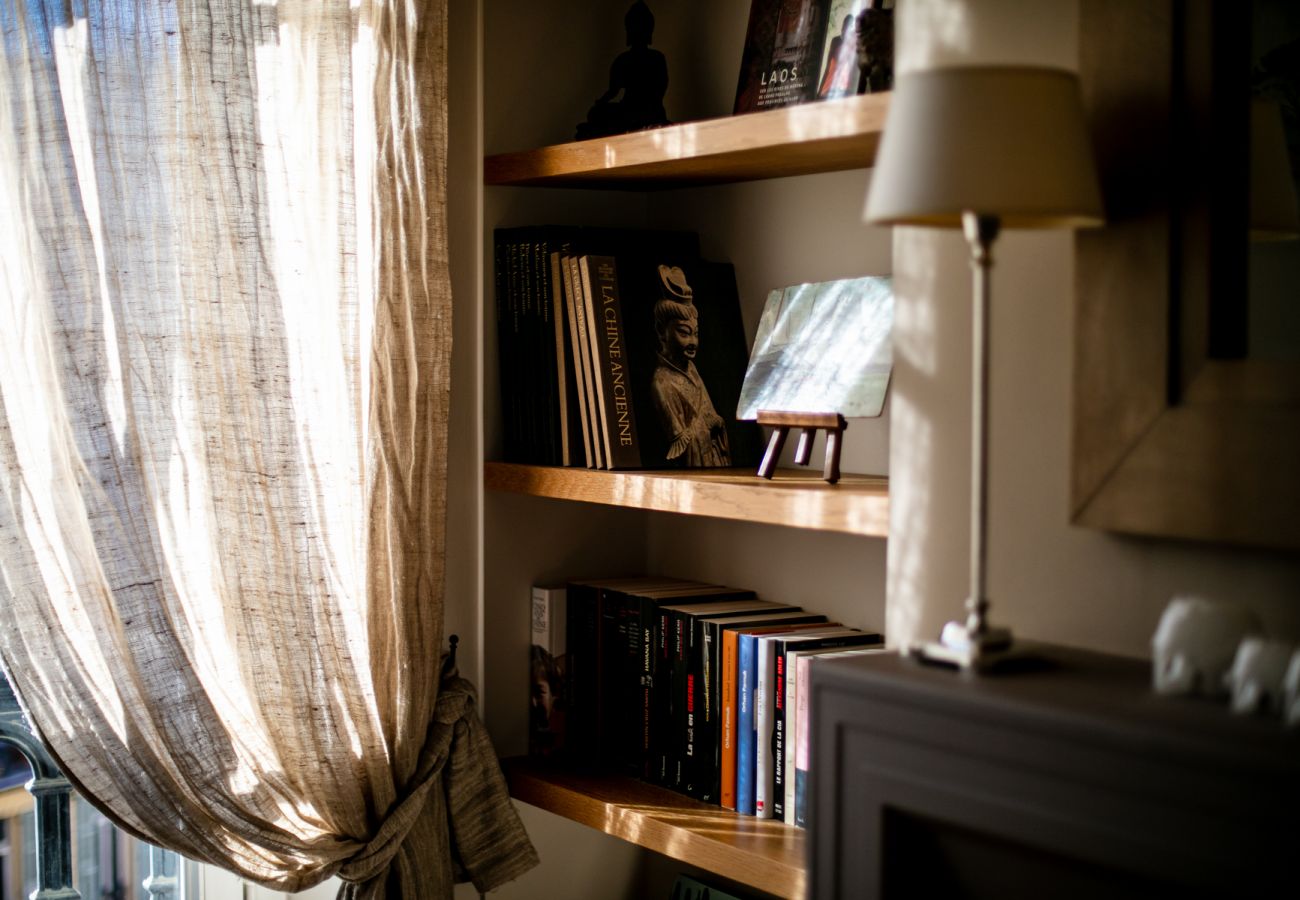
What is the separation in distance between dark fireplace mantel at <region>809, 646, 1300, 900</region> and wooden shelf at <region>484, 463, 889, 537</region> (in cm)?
24

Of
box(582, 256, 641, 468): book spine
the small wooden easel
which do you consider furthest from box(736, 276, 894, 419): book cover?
box(582, 256, 641, 468): book spine

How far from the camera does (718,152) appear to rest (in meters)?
1.65

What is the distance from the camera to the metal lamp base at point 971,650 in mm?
1215

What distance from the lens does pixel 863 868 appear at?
1250 mm

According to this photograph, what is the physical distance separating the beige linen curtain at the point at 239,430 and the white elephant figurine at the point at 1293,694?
1201mm

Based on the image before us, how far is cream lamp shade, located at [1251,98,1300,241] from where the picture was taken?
121 cm

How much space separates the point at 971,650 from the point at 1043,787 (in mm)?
147

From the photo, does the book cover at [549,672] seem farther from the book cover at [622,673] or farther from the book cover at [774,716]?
the book cover at [774,716]

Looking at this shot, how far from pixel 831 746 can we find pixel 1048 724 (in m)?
0.24

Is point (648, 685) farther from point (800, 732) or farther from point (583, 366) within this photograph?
point (583, 366)

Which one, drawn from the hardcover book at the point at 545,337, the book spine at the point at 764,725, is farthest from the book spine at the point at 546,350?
the book spine at the point at 764,725

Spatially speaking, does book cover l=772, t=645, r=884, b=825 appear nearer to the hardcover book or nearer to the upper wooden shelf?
the hardcover book

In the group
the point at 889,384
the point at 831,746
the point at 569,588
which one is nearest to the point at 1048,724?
the point at 831,746

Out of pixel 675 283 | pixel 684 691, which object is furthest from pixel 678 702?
pixel 675 283
